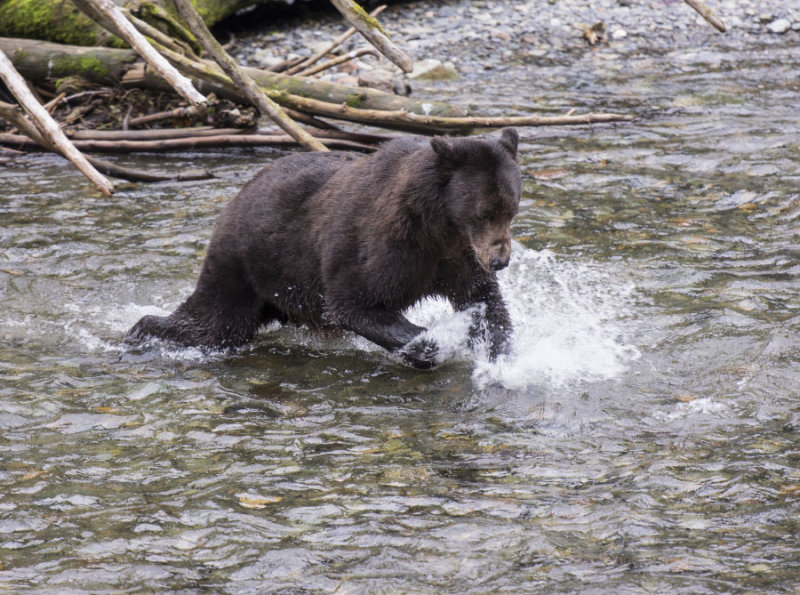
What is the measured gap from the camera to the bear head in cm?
586

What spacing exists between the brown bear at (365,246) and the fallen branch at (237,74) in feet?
3.58

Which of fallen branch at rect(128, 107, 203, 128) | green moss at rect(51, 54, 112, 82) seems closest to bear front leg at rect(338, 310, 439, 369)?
fallen branch at rect(128, 107, 203, 128)

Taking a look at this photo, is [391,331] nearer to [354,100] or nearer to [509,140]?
[509,140]

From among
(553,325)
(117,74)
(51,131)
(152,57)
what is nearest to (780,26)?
(117,74)

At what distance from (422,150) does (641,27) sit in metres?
13.3

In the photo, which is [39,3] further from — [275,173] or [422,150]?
[422,150]

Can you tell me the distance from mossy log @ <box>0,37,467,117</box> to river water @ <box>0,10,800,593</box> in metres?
1.54

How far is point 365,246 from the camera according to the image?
6.46 metres

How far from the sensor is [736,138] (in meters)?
11.6

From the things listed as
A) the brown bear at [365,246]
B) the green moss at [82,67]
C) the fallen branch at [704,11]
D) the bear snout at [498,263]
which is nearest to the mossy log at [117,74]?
the green moss at [82,67]

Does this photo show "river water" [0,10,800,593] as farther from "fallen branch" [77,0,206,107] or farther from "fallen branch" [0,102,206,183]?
"fallen branch" [77,0,206,107]

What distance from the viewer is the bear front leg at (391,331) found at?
655 centimetres

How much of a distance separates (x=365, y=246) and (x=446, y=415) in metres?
1.26

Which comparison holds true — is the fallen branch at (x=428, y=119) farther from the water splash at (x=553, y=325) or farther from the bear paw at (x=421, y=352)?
the bear paw at (x=421, y=352)
